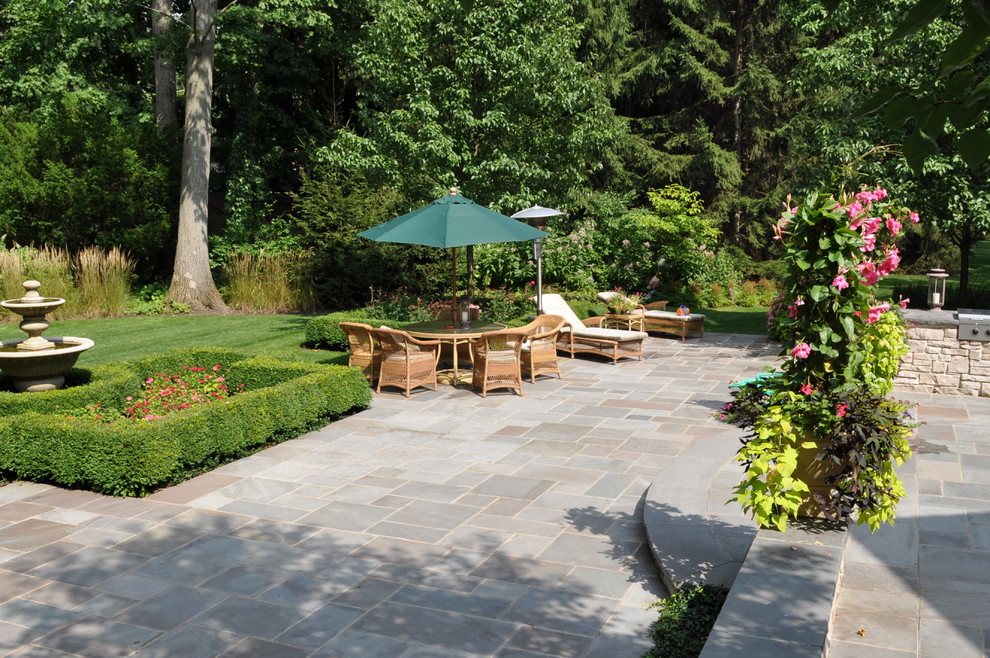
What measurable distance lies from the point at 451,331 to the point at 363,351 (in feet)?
3.54

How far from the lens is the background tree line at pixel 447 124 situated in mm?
11742

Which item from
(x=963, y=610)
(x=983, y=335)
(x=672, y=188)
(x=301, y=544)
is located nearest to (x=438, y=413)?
(x=301, y=544)

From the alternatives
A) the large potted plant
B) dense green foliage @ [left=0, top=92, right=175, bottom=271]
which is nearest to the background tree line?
dense green foliage @ [left=0, top=92, right=175, bottom=271]

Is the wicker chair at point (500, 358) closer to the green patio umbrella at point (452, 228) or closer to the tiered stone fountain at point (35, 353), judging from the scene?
the green patio umbrella at point (452, 228)

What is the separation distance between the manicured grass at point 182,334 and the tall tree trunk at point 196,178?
1.17 metres

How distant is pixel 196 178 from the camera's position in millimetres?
16188

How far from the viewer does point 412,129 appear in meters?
13.5

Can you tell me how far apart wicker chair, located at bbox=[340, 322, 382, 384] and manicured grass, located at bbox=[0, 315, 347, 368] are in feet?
2.85

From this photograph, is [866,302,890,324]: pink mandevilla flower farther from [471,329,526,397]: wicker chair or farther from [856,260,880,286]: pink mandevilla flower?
[471,329,526,397]: wicker chair

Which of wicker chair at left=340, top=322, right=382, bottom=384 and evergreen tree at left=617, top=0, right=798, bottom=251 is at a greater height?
evergreen tree at left=617, top=0, right=798, bottom=251

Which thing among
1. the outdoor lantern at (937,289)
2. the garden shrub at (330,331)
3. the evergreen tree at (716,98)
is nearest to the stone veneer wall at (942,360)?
the outdoor lantern at (937,289)

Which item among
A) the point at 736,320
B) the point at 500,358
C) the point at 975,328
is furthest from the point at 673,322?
the point at 500,358

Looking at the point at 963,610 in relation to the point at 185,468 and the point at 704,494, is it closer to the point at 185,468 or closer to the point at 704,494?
the point at 704,494

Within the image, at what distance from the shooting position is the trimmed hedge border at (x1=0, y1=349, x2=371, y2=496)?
19.1 ft
